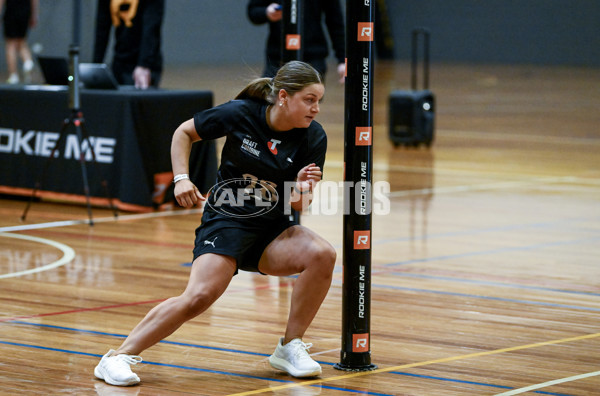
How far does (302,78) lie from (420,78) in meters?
20.3

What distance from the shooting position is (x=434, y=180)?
10484 mm

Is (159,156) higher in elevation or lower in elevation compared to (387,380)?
higher

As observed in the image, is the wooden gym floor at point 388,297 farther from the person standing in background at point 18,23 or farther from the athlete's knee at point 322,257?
the person standing in background at point 18,23

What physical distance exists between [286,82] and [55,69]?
16.4ft

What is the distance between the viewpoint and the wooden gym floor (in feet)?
13.7

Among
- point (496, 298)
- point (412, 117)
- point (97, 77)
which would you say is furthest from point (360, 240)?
point (412, 117)

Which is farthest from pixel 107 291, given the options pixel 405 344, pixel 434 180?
pixel 434 180

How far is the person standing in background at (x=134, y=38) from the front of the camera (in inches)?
353

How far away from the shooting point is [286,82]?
13.5ft

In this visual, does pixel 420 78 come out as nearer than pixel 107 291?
No

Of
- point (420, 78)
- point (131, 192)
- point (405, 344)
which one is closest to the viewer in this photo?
point (405, 344)

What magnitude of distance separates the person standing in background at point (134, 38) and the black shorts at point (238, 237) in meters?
4.88

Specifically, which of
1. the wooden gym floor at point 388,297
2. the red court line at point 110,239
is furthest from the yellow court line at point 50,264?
the red court line at point 110,239

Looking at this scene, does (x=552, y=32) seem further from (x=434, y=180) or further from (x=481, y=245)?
(x=481, y=245)
